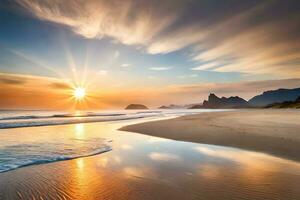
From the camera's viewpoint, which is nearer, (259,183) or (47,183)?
(259,183)

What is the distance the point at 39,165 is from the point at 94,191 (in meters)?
4.32

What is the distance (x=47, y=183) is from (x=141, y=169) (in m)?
3.28

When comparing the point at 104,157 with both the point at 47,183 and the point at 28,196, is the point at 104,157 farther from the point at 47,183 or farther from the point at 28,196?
the point at 28,196

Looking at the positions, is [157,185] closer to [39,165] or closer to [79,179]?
[79,179]

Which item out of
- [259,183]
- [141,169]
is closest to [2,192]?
[141,169]

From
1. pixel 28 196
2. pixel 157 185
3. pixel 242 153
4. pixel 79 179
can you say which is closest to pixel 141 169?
pixel 157 185

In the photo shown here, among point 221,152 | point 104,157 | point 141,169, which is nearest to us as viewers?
point 141,169

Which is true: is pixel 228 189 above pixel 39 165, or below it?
below

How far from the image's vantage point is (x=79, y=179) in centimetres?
668

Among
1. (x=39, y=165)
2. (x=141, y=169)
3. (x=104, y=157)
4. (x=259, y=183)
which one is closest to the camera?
(x=259, y=183)

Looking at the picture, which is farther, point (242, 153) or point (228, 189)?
point (242, 153)

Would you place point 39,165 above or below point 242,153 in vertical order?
above

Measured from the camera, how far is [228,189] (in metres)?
5.57

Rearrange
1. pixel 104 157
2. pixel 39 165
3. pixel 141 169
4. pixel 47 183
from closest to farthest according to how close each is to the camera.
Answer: pixel 47 183 → pixel 141 169 → pixel 39 165 → pixel 104 157
